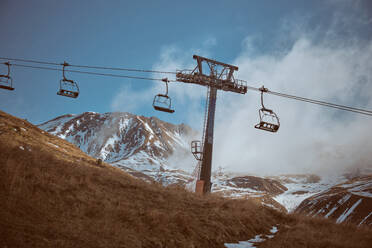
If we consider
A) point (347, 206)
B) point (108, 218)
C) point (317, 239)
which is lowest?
point (347, 206)

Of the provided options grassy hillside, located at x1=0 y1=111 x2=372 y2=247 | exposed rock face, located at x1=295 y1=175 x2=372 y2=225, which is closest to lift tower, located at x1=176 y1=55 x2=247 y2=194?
grassy hillside, located at x1=0 y1=111 x2=372 y2=247

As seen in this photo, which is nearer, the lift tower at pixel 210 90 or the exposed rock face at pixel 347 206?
the lift tower at pixel 210 90

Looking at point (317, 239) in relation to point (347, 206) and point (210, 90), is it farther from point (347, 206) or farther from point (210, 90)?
point (347, 206)

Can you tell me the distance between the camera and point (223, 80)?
23.9 m

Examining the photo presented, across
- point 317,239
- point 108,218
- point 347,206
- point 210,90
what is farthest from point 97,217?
point 347,206

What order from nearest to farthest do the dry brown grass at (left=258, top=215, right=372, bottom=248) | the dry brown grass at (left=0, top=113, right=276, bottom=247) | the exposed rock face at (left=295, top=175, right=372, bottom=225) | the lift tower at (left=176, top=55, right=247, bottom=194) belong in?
the dry brown grass at (left=0, top=113, right=276, bottom=247) → the dry brown grass at (left=258, top=215, right=372, bottom=248) → the lift tower at (left=176, top=55, right=247, bottom=194) → the exposed rock face at (left=295, top=175, right=372, bottom=225)

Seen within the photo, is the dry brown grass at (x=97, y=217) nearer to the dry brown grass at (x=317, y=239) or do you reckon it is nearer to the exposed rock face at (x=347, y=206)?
the dry brown grass at (x=317, y=239)

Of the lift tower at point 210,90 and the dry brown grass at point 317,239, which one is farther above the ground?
the lift tower at point 210,90

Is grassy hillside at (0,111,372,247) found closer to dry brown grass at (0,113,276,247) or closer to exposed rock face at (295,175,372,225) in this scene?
dry brown grass at (0,113,276,247)

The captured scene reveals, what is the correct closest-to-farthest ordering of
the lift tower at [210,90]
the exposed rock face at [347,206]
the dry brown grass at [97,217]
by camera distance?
the dry brown grass at [97,217]
the lift tower at [210,90]
the exposed rock face at [347,206]

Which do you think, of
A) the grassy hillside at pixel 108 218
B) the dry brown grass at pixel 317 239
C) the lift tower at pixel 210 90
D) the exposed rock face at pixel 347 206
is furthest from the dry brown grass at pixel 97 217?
the exposed rock face at pixel 347 206

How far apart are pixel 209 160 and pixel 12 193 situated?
58.8ft

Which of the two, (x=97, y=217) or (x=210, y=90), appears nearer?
(x=97, y=217)

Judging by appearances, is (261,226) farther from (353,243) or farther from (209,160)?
(209,160)
